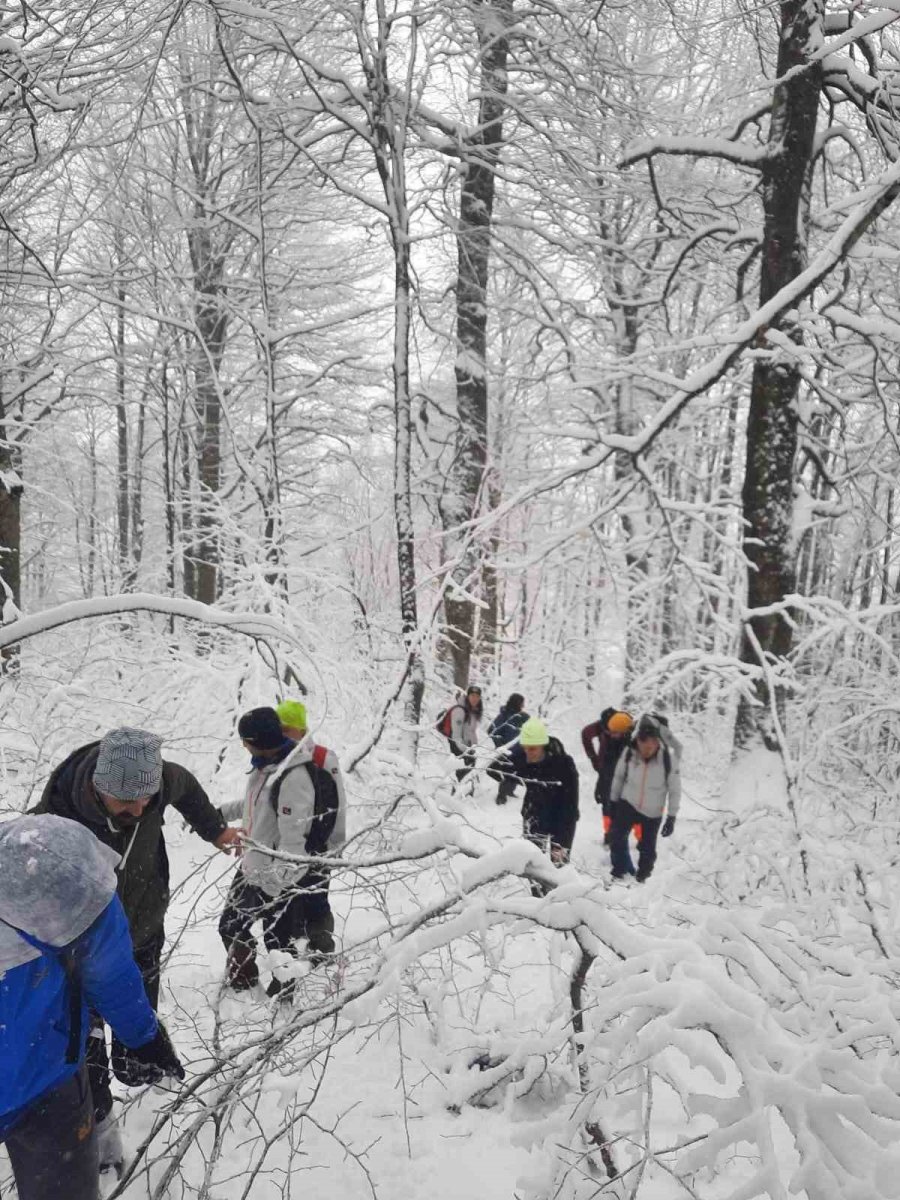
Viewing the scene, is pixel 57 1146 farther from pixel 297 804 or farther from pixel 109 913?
pixel 297 804

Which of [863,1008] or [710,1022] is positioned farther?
[863,1008]

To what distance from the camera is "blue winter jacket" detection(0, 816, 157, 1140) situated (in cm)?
181

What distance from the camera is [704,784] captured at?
10984 millimetres

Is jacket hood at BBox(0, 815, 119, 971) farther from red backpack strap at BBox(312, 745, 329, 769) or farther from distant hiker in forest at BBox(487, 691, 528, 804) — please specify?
distant hiker in forest at BBox(487, 691, 528, 804)

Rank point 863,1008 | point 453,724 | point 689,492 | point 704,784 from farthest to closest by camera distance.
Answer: point 689,492
point 704,784
point 453,724
point 863,1008

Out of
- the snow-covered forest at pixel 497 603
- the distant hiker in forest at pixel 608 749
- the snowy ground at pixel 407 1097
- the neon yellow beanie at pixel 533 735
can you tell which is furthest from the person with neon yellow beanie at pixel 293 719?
the distant hiker in forest at pixel 608 749

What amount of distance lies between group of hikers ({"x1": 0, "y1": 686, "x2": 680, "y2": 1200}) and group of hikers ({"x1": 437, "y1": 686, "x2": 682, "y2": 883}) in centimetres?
169

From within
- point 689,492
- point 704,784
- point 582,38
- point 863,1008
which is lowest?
point 704,784

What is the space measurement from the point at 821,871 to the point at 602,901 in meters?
2.34

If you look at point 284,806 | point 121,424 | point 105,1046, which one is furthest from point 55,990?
point 121,424

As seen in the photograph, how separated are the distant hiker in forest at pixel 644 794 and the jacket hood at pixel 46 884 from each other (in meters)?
4.46

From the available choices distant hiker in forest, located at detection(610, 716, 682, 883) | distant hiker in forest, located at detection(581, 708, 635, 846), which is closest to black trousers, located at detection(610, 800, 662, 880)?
distant hiker in forest, located at detection(610, 716, 682, 883)

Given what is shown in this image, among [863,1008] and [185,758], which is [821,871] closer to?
[863,1008]

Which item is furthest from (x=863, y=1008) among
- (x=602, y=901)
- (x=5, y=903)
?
(x=5, y=903)
